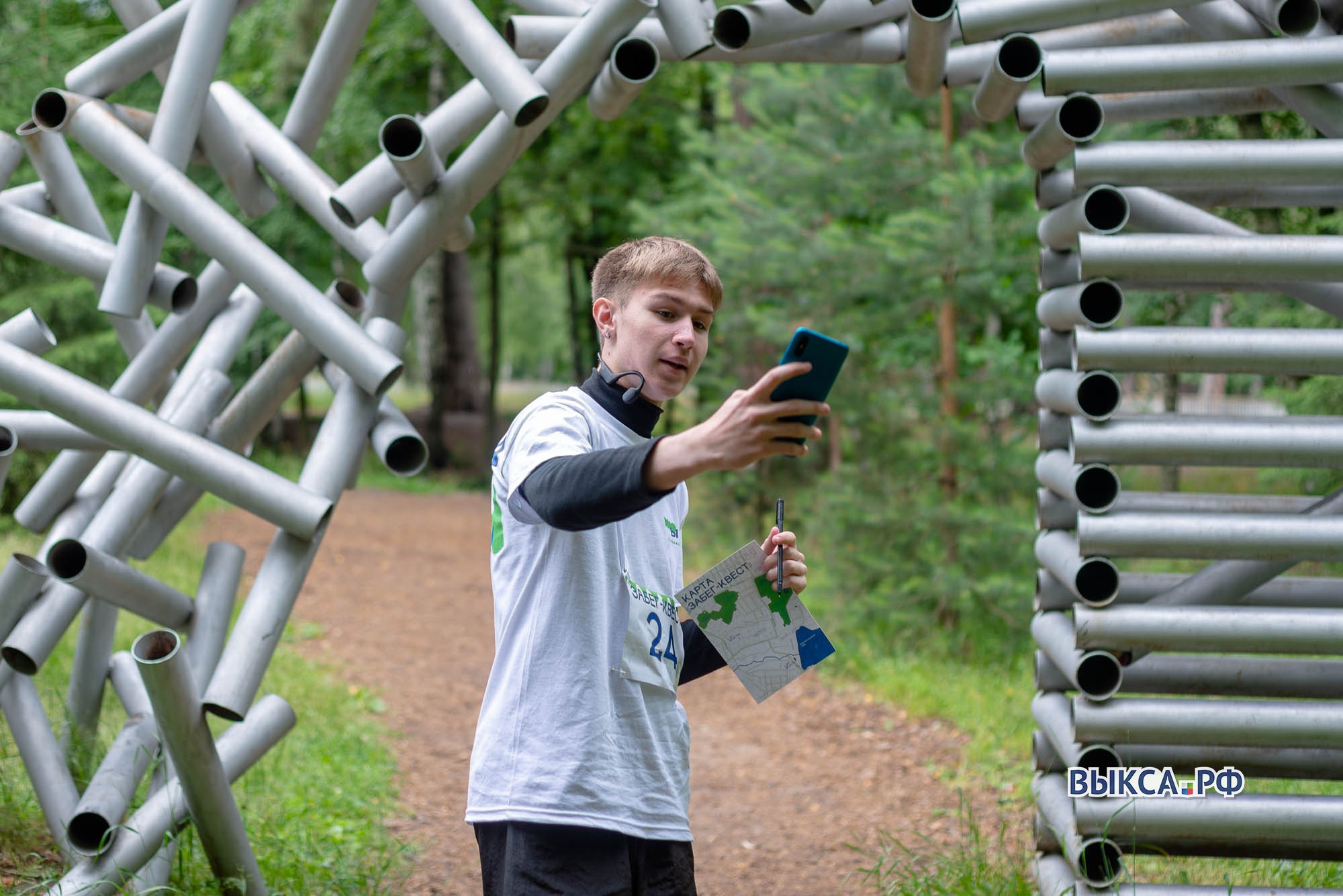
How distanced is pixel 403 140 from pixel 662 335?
1484mm

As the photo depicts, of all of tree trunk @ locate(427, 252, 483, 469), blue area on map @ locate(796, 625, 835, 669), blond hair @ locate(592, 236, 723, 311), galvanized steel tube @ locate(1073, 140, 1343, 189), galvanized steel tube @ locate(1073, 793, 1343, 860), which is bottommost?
galvanized steel tube @ locate(1073, 793, 1343, 860)

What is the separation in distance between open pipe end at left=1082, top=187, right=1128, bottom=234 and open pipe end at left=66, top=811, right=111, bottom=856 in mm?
3362

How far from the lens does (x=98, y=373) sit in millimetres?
12227

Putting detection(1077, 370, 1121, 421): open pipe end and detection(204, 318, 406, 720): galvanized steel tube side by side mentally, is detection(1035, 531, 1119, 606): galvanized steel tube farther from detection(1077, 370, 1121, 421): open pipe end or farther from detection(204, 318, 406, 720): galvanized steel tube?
detection(204, 318, 406, 720): galvanized steel tube

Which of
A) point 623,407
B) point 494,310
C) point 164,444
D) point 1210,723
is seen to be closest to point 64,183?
point 164,444

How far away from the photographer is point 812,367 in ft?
6.04

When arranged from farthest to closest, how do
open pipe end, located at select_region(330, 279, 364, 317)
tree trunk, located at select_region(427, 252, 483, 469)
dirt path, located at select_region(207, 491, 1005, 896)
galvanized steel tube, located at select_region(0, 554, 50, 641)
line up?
tree trunk, located at select_region(427, 252, 483, 469) < dirt path, located at select_region(207, 491, 1005, 896) < open pipe end, located at select_region(330, 279, 364, 317) < galvanized steel tube, located at select_region(0, 554, 50, 641)

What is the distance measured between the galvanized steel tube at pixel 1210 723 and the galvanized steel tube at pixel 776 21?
2.11 m

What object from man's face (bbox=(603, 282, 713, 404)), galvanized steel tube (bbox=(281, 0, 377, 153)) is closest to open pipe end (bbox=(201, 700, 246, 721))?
man's face (bbox=(603, 282, 713, 404))

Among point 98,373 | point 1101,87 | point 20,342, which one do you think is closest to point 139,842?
point 20,342

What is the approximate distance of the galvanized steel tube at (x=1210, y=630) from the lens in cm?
351

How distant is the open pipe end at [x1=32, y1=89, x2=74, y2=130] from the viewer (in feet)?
11.8

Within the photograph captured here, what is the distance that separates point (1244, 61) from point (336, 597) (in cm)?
836

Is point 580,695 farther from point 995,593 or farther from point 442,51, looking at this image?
point 442,51
